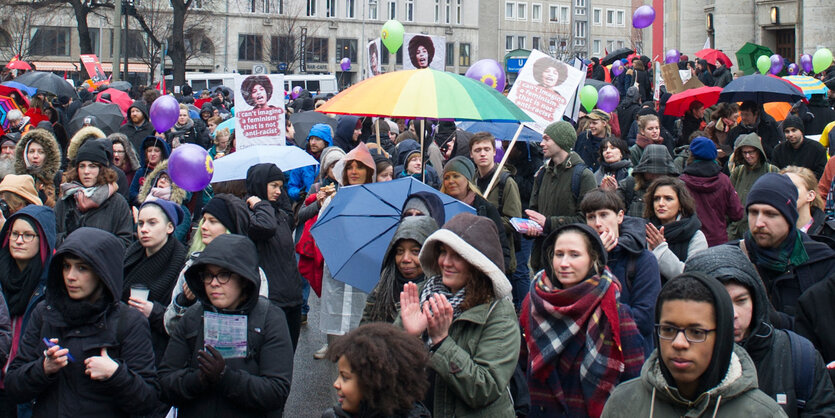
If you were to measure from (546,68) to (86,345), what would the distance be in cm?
563

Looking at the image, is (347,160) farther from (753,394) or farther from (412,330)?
(753,394)

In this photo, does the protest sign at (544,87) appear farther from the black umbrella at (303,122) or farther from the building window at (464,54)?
the building window at (464,54)

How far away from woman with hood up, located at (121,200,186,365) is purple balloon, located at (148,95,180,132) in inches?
259

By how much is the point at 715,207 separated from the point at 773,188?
284 centimetres

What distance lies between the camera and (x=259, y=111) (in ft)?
32.4

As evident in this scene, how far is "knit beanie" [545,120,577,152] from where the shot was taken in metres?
8.12

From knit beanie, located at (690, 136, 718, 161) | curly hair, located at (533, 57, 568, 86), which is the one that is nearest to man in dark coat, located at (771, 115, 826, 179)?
knit beanie, located at (690, 136, 718, 161)

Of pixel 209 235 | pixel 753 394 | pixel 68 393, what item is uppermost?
pixel 209 235

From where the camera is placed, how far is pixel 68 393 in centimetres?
443

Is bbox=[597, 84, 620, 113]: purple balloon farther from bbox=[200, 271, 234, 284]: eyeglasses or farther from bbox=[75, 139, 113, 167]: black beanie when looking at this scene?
bbox=[200, 271, 234, 284]: eyeglasses

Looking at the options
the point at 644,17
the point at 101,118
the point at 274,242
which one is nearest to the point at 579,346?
the point at 274,242

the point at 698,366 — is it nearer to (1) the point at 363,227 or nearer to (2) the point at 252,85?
(1) the point at 363,227

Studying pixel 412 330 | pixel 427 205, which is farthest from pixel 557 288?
pixel 427 205

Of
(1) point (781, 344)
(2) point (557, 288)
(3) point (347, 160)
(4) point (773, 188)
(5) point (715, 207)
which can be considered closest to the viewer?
(1) point (781, 344)
